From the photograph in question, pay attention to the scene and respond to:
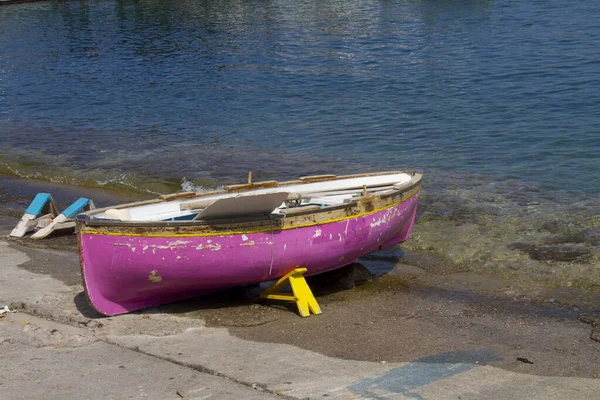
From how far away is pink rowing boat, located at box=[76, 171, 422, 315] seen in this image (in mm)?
7910

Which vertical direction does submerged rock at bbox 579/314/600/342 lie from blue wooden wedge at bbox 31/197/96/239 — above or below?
above

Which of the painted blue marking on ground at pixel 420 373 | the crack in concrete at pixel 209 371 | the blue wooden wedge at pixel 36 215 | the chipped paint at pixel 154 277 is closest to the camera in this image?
the crack in concrete at pixel 209 371

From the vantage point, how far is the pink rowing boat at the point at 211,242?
791cm

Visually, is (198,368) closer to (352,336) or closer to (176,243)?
(176,243)

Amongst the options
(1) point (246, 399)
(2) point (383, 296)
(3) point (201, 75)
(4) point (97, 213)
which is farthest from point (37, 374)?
(3) point (201, 75)

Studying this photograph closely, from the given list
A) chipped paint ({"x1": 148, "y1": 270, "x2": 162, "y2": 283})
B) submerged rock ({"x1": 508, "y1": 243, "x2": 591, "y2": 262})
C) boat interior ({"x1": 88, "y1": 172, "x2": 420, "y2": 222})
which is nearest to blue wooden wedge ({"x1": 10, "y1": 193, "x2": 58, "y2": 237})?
boat interior ({"x1": 88, "y1": 172, "x2": 420, "y2": 222})

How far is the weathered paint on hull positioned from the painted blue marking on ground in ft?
6.18

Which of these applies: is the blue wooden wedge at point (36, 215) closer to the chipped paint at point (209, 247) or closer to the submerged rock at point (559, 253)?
the chipped paint at point (209, 247)

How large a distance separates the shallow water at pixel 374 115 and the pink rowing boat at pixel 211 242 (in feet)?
7.04

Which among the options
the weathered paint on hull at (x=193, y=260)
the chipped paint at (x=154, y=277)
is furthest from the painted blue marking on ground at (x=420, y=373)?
the chipped paint at (x=154, y=277)

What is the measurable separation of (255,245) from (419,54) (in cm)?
2008

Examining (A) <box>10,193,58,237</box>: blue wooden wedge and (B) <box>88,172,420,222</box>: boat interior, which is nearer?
(B) <box>88,172,420,222</box>: boat interior

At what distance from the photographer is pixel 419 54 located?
89.4ft

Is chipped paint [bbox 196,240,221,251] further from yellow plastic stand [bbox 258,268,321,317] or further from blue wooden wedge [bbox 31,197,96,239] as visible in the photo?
blue wooden wedge [bbox 31,197,96,239]
